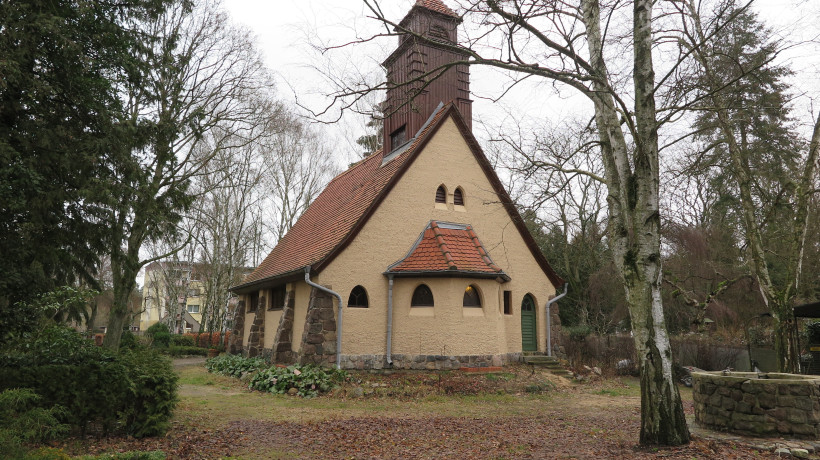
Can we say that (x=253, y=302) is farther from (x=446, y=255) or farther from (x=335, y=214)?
(x=446, y=255)

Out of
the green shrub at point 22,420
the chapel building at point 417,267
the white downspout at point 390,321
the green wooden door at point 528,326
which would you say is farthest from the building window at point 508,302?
the green shrub at point 22,420

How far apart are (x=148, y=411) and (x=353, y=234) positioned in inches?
298

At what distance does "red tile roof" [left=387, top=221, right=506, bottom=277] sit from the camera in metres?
13.4

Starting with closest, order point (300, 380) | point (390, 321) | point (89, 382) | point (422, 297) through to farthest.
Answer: point (89, 382) → point (300, 380) → point (390, 321) → point (422, 297)

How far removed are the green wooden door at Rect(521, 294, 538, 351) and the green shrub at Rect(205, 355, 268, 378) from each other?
834 centimetres

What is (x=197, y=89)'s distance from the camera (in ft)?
51.8

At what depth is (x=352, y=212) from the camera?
49.1ft

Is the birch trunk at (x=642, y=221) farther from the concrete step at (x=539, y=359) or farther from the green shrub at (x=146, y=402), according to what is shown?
the concrete step at (x=539, y=359)

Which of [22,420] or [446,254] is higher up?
[446,254]

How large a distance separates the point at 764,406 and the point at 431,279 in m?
8.12

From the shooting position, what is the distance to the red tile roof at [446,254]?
44.1 ft

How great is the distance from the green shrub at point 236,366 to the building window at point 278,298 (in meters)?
1.89

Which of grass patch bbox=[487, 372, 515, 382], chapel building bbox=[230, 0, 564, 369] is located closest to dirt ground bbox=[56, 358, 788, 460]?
grass patch bbox=[487, 372, 515, 382]

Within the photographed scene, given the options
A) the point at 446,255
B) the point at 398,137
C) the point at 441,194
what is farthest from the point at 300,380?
the point at 398,137
